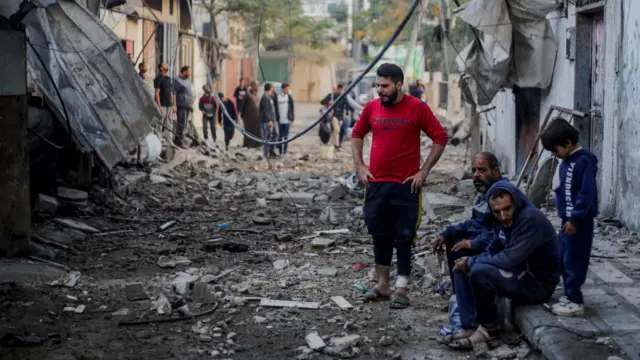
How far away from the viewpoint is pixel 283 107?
2130cm

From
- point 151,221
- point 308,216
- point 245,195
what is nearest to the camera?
point 151,221

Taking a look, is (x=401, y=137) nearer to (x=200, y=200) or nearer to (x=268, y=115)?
(x=200, y=200)

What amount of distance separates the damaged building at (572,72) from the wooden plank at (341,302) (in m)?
3.45

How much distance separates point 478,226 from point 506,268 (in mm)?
689

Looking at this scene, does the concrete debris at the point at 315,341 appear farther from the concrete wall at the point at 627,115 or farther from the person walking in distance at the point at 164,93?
the person walking in distance at the point at 164,93

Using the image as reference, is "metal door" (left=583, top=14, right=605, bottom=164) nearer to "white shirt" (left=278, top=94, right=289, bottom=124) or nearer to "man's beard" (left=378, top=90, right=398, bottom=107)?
"man's beard" (left=378, top=90, right=398, bottom=107)

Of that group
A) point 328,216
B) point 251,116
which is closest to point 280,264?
point 328,216

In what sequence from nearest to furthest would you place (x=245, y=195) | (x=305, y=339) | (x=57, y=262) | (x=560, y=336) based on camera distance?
1. (x=560, y=336)
2. (x=305, y=339)
3. (x=57, y=262)
4. (x=245, y=195)

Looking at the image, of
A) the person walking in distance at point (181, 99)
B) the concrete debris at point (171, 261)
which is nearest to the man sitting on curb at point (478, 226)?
the concrete debris at point (171, 261)

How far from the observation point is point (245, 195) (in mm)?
13680

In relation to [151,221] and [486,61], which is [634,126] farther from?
[151,221]

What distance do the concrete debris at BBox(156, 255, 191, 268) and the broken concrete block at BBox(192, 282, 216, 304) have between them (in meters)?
1.53

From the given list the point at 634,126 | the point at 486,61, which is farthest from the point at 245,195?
the point at 634,126

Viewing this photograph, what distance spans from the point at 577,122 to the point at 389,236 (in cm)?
447
